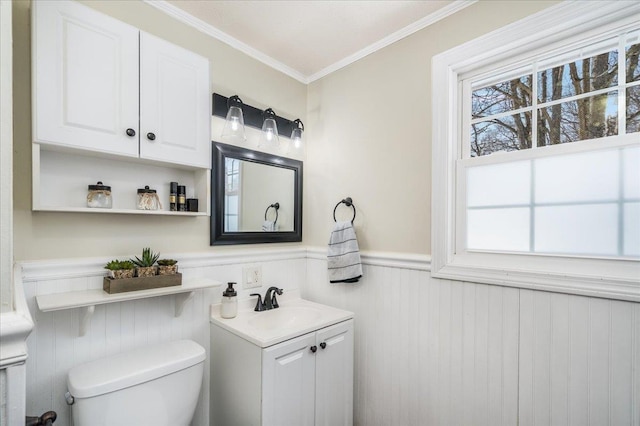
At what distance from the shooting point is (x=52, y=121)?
42.6 inches

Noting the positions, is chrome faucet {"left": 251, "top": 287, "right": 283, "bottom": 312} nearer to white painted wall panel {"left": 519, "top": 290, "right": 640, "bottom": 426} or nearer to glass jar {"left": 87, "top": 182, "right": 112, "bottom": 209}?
glass jar {"left": 87, "top": 182, "right": 112, "bottom": 209}

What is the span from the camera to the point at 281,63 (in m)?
1.98

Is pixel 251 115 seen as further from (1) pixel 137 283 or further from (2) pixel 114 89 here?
(1) pixel 137 283

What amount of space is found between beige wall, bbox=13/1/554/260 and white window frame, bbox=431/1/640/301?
0.20 ft

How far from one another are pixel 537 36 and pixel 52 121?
1.91 metres

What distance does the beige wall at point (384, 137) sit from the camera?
1.52 metres

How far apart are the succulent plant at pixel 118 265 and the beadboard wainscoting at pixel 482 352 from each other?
1146 millimetres

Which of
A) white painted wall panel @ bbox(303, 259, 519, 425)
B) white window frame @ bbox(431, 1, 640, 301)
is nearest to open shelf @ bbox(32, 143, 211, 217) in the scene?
white painted wall panel @ bbox(303, 259, 519, 425)

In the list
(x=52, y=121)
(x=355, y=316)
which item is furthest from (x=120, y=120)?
(x=355, y=316)

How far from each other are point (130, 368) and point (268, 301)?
75cm

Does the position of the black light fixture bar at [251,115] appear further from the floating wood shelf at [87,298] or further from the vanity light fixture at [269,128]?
the floating wood shelf at [87,298]

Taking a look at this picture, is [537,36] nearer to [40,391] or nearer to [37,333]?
[37,333]

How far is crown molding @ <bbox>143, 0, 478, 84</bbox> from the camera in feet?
4.80

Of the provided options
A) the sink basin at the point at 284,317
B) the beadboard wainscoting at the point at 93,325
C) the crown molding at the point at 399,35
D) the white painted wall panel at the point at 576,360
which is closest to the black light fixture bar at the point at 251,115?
the crown molding at the point at 399,35
